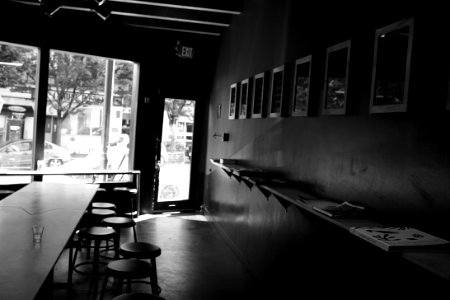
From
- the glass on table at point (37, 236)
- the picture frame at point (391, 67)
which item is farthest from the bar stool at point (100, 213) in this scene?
the picture frame at point (391, 67)

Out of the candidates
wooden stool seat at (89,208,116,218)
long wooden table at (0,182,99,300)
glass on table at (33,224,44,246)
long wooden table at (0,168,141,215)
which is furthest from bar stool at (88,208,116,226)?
glass on table at (33,224,44,246)

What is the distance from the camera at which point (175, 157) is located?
27.1 feet

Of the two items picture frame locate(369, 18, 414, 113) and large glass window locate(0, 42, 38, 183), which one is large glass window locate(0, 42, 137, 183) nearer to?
large glass window locate(0, 42, 38, 183)

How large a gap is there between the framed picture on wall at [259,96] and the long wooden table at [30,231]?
2.07 m

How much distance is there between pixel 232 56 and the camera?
6.65 m

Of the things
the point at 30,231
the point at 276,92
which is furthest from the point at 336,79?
the point at 30,231

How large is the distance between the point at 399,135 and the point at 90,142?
590 cm

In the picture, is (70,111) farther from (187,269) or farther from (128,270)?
(128,270)

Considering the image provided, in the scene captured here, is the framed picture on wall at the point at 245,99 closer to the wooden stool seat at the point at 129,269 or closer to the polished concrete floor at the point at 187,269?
the polished concrete floor at the point at 187,269

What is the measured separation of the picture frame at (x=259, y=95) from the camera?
15.5 feet

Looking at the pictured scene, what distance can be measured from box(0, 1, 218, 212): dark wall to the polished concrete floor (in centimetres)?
152

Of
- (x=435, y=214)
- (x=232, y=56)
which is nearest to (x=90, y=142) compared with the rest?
(x=232, y=56)

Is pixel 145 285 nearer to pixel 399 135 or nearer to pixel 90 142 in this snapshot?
pixel 399 135

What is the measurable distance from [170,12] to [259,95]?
8.70ft
